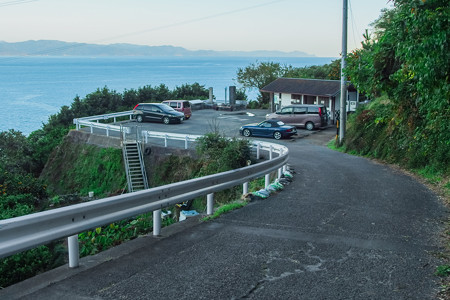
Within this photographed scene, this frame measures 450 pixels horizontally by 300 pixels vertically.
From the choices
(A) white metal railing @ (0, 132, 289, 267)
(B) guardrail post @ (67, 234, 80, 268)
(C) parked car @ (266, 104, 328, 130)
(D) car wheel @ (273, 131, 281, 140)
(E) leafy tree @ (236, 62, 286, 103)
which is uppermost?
(E) leafy tree @ (236, 62, 286, 103)

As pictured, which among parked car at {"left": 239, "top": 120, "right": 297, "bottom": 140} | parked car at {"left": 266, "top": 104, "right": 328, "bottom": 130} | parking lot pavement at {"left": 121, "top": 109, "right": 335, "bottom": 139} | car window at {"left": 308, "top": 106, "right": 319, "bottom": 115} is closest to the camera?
parked car at {"left": 239, "top": 120, "right": 297, "bottom": 140}

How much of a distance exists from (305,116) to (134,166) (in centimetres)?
1417

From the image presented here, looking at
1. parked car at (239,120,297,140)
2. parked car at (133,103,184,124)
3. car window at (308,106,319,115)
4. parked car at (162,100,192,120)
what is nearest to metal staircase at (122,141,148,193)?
parked car at (239,120,297,140)

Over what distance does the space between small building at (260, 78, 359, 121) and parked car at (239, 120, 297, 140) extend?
876 cm

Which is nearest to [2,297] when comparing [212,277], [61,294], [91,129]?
[61,294]

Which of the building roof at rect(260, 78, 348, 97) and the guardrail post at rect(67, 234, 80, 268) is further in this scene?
the building roof at rect(260, 78, 348, 97)

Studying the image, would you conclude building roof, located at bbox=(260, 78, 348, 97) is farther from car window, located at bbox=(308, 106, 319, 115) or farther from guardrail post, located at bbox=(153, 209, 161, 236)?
guardrail post, located at bbox=(153, 209, 161, 236)

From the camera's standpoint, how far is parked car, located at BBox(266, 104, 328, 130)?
34.2 m

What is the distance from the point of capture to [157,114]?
36.9 m

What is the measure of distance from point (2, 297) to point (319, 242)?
4.36m

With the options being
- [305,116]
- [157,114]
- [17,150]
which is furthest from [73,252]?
[157,114]

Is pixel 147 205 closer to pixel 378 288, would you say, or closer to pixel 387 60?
pixel 378 288

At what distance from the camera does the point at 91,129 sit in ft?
101

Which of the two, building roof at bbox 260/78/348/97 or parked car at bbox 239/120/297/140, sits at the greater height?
building roof at bbox 260/78/348/97
